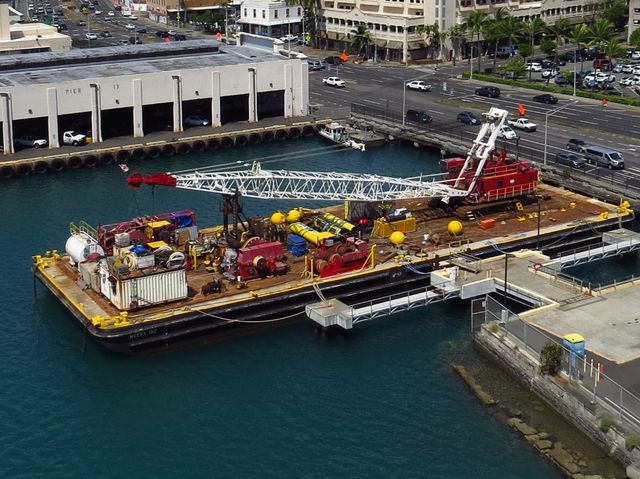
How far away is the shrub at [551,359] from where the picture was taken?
5762 centimetres

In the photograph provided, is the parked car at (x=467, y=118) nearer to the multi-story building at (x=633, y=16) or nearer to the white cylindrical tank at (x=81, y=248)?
the white cylindrical tank at (x=81, y=248)

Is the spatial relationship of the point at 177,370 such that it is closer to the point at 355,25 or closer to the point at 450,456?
the point at 450,456

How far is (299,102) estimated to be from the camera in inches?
4948

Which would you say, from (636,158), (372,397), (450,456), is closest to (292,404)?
(372,397)

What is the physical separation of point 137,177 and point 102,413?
17.4 meters

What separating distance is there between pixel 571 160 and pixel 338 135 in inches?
1112

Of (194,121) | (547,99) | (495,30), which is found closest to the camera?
(194,121)

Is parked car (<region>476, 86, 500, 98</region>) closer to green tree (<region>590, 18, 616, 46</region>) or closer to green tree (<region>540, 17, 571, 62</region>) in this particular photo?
green tree (<region>590, 18, 616, 46</region>)

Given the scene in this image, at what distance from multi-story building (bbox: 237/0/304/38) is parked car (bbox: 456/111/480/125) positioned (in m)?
63.4

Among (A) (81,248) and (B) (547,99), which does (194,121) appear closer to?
(B) (547,99)

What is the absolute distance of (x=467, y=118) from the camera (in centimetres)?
11981

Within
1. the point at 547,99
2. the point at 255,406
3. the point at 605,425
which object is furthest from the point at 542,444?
the point at 547,99

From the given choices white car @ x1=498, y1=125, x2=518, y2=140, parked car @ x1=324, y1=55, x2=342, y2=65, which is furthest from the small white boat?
parked car @ x1=324, y1=55, x2=342, y2=65

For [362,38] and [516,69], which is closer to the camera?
[516,69]
